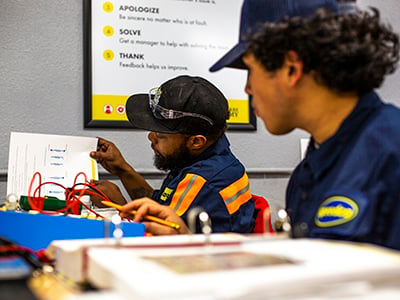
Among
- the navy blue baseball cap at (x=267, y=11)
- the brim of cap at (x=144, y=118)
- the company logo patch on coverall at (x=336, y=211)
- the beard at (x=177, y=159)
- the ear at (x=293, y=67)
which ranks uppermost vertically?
the navy blue baseball cap at (x=267, y=11)

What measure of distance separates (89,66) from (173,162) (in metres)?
0.63

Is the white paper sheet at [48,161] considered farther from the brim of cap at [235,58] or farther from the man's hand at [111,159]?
the brim of cap at [235,58]

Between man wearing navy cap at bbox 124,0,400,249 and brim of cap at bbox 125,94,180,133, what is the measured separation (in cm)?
56

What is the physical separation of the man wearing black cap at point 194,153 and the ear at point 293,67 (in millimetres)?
508

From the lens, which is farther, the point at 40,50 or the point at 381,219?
the point at 40,50

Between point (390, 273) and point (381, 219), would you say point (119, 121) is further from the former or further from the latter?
point (390, 273)

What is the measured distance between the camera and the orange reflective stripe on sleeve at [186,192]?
131 centimetres

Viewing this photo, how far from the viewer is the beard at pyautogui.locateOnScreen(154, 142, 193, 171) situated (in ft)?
5.23

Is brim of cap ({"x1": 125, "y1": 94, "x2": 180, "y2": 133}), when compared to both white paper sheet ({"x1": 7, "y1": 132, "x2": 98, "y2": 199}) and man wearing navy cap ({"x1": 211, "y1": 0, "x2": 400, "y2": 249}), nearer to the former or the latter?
white paper sheet ({"x1": 7, "y1": 132, "x2": 98, "y2": 199})

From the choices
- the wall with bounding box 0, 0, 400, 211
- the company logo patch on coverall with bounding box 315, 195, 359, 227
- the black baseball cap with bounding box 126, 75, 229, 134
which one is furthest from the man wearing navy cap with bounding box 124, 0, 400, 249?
the wall with bounding box 0, 0, 400, 211

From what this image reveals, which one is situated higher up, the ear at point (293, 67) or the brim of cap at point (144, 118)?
the ear at point (293, 67)

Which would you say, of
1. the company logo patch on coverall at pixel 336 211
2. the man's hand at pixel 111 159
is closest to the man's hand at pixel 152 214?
the company logo patch on coverall at pixel 336 211

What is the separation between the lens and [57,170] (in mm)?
1565

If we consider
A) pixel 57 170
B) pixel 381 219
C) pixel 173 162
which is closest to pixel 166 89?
pixel 173 162
